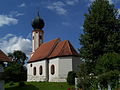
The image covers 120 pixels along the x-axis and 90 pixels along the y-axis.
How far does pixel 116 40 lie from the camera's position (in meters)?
31.9

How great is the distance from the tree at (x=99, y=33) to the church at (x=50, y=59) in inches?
310

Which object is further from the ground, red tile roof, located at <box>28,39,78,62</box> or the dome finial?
the dome finial

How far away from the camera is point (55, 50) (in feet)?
143

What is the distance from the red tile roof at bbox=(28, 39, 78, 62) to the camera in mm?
40938

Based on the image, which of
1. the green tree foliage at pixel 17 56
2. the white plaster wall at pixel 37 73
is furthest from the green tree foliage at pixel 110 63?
the green tree foliage at pixel 17 56

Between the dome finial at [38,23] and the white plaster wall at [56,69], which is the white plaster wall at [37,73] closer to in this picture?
the white plaster wall at [56,69]

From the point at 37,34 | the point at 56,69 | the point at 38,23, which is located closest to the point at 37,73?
the point at 56,69

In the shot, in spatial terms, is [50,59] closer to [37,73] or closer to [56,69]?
[56,69]

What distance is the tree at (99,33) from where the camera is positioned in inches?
1254

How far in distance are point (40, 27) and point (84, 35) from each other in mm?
23671

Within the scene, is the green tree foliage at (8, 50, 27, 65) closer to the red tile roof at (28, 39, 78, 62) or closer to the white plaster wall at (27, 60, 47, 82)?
the white plaster wall at (27, 60, 47, 82)

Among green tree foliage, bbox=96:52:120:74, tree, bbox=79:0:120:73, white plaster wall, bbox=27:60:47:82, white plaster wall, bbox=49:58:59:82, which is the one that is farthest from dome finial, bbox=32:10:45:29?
green tree foliage, bbox=96:52:120:74

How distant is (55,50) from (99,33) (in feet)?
41.9

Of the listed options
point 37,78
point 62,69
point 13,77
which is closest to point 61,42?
point 62,69
